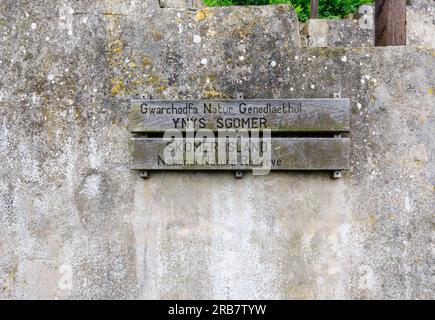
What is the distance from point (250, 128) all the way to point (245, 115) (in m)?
0.10

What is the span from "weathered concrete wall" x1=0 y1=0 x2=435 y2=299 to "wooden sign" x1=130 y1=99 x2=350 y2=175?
115 millimetres

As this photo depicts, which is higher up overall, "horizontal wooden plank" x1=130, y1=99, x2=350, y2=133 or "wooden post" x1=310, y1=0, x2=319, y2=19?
"wooden post" x1=310, y1=0, x2=319, y2=19

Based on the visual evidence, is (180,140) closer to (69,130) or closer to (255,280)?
(69,130)

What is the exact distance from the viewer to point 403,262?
392 centimetres

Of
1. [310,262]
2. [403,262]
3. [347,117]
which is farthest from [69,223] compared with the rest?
[403,262]

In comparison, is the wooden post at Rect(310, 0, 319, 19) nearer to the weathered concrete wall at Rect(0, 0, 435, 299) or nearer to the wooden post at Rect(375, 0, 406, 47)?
the wooden post at Rect(375, 0, 406, 47)

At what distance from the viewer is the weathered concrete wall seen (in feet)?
13.0

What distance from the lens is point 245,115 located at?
396 cm

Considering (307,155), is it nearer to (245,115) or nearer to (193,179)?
(245,115)

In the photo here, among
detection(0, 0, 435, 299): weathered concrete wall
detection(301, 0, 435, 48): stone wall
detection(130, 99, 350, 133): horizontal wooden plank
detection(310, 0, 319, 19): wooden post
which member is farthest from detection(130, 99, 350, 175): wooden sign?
detection(310, 0, 319, 19): wooden post

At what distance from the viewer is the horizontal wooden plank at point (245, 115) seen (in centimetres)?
391

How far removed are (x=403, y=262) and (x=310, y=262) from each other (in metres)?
0.67

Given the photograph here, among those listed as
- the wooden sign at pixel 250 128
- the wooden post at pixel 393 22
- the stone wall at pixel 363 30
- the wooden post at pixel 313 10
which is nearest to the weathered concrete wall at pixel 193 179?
the wooden sign at pixel 250 128
